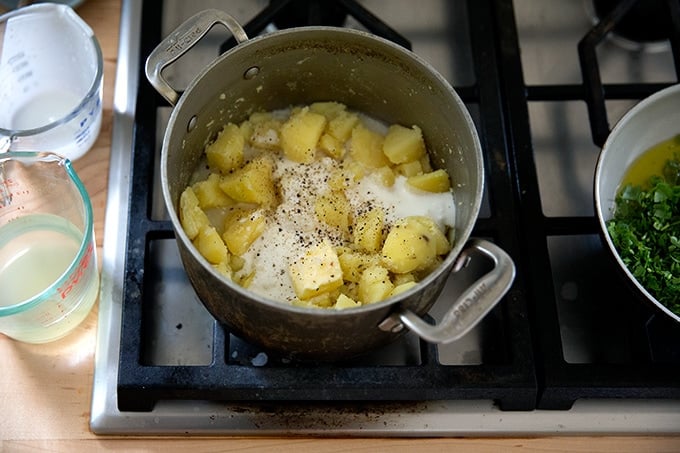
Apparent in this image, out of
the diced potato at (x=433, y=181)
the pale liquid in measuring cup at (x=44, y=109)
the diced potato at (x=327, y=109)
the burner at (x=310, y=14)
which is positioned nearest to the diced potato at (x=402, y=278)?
the diced potato at (x=433, y=181)

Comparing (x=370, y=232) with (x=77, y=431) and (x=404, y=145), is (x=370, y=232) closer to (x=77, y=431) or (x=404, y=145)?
(x=404, y=145)

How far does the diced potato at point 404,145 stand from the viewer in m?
0.93

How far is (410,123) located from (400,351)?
259 mm

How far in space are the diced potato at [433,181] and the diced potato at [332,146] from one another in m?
0.09

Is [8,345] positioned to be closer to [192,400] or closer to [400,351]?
[192,400]

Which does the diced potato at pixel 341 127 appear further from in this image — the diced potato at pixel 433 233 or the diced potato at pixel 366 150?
the diced potato at pixel 433 233

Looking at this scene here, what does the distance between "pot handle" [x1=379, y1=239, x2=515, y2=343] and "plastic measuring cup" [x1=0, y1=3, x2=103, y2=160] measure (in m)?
0.46

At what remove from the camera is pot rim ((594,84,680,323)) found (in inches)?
32.8

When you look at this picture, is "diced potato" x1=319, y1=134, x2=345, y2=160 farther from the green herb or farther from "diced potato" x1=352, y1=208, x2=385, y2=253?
the green herb

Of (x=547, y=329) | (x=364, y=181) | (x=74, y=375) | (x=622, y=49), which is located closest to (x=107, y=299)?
(x=74, y=375)

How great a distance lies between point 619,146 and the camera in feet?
3.13

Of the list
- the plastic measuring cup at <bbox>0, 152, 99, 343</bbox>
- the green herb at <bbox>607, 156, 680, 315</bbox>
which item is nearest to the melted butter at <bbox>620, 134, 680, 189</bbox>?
the green herb at <bbox>607, 156, 680, 315</bbox>

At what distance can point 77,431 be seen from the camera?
87cm

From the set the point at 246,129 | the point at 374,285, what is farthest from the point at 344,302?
the point at 246,129
